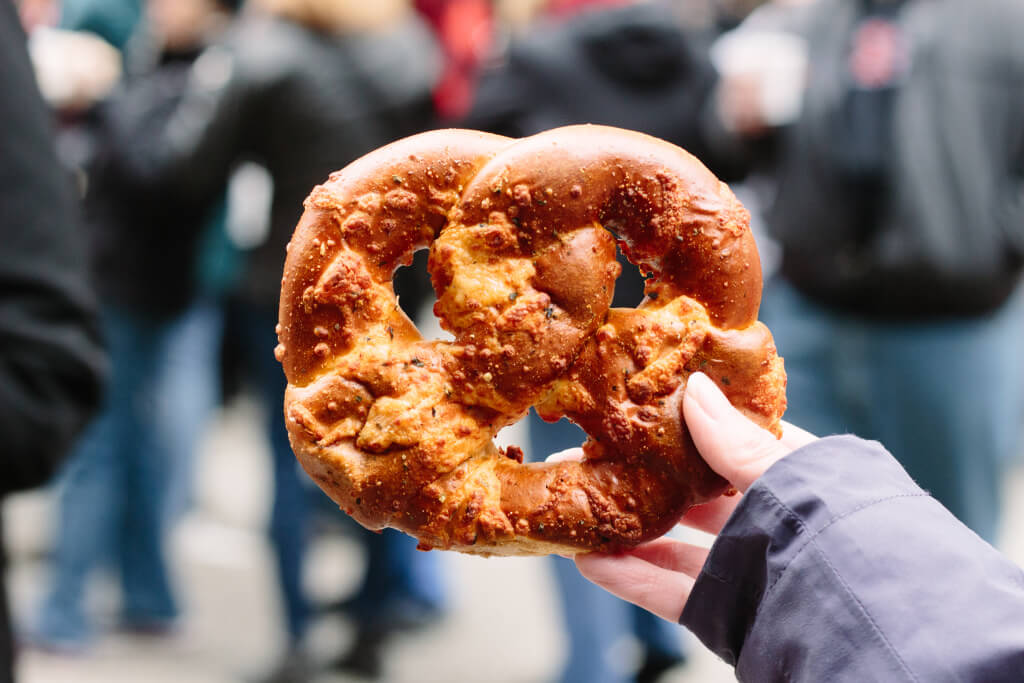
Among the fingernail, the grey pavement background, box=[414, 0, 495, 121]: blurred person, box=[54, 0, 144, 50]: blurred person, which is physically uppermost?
→ the fingernail

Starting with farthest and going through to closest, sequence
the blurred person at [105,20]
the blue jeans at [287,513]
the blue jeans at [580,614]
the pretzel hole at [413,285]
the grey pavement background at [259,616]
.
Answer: the blurred person at [105,20]
the grey pavement background at [259,616]
the pretzel hole at [413,285]
the blue jeans at [287,513]
the blue jeans at [580,614]

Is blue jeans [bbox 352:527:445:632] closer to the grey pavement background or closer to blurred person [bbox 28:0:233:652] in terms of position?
the grey pavement background

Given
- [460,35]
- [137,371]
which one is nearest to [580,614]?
[137,371]

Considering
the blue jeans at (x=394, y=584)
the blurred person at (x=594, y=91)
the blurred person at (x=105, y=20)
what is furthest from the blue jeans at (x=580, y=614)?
the blurred person at (x=105, y=20)

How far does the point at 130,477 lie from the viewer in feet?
13.7

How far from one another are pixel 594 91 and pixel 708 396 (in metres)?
2.07

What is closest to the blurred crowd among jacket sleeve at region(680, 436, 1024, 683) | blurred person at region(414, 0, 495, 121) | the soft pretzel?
the soft pretzel

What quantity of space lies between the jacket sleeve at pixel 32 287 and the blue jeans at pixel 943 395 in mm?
2309

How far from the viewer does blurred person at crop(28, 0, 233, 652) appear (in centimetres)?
380

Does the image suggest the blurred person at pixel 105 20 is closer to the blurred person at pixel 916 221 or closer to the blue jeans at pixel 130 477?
the blue jeans at pixel 130 477

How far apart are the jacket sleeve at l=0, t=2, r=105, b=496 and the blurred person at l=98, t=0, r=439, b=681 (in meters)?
1.29

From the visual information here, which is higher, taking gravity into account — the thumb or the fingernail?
the fingernail

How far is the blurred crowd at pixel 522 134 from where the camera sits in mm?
2959

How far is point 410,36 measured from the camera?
146 inches
